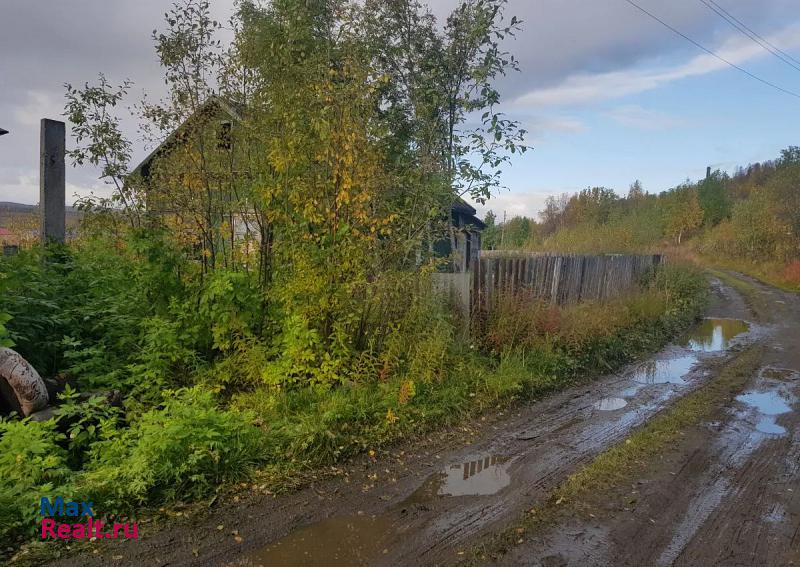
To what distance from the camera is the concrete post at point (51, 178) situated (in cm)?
671

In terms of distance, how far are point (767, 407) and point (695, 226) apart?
49036 mm

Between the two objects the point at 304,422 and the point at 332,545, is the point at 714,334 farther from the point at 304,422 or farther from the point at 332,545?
the point at 332,545

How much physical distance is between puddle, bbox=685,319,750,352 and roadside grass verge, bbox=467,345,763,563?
347 cm

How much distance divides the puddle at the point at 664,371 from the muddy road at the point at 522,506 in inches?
60.9

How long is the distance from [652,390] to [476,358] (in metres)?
2.55

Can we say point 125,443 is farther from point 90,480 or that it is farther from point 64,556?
point 64,556

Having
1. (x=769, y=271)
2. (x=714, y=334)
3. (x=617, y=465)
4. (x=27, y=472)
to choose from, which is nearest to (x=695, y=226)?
(x=769, y=271)

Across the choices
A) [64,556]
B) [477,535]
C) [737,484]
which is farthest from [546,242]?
[64,556]

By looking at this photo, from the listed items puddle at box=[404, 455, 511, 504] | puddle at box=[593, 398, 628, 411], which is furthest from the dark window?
puddle at box=[593, 398, 628, 411]

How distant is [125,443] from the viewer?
165 inches

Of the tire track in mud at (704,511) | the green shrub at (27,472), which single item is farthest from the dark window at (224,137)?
the tire track in mud at (704,511)

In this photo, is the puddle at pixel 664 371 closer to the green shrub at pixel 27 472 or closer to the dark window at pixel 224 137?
the dark window at pixel 224 137

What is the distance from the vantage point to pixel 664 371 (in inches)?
332

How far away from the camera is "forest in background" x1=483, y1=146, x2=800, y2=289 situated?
20.7 metres
